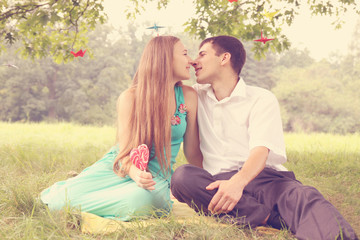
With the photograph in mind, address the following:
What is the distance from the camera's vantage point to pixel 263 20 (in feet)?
20.4

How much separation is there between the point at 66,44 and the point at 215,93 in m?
3.52

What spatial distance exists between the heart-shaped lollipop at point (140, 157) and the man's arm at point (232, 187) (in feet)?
1.59

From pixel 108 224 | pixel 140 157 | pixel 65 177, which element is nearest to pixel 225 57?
pixel 140 157

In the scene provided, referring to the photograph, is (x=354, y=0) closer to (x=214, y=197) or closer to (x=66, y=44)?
(x=66, y=44)

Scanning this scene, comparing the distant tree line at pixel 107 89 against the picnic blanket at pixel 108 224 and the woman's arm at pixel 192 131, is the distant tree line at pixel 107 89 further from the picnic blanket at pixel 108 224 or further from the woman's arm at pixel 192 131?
the picnic blanket at pixel 108 224

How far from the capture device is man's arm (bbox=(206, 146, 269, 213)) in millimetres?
2455

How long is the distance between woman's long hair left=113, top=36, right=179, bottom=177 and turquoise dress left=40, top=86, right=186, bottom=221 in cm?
11

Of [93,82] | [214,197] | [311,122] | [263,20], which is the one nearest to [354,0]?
[263,20]

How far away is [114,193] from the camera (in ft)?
9.21

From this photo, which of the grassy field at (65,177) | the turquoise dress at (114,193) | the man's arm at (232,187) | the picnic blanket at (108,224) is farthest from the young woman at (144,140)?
the man's arm at (232,187)

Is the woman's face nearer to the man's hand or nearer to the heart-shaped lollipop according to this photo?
the heart-shaped lollipop

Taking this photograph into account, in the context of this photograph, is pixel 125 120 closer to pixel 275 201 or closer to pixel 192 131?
pixel 192 131

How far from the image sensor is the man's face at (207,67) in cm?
303

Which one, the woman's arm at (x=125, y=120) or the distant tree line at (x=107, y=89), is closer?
the woman's arm at (x=125, y=120)
